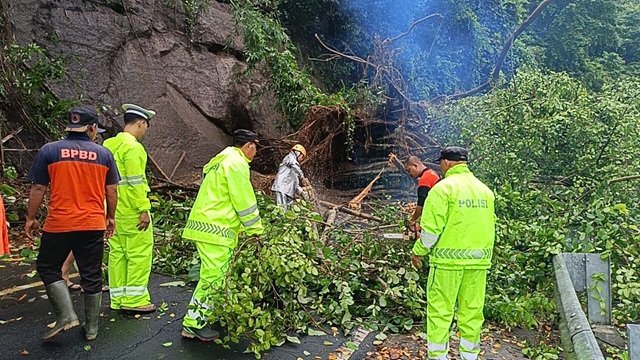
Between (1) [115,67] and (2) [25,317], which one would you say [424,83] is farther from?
(2) [25,317]

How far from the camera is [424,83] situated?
13.2m

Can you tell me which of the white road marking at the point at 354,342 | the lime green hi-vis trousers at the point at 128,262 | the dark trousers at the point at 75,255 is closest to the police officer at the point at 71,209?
the dark trousers at the point at 75,255

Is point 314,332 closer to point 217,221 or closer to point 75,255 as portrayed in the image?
point 217,221

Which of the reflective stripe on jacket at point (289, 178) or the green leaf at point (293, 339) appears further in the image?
the reflective stripe on jacket at point (289, 178)

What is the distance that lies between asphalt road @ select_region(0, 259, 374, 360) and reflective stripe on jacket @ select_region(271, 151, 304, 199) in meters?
3.15

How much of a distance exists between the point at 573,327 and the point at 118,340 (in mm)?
3270

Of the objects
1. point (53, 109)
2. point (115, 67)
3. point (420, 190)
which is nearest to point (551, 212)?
point (420, 190)

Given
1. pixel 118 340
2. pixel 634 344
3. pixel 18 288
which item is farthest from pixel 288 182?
pixel 634 344

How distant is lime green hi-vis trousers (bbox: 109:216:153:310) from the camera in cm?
426

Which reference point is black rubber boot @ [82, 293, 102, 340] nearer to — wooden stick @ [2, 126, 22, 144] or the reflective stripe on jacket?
the reflective stripe on jacket

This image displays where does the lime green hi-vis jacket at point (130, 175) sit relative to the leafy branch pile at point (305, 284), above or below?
above

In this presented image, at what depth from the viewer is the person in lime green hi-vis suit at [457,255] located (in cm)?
374

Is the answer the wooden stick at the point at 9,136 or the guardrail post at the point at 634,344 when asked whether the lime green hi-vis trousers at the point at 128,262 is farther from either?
the wooden stick at the point at 9,136

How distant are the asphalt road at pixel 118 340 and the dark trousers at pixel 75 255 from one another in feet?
1.51
